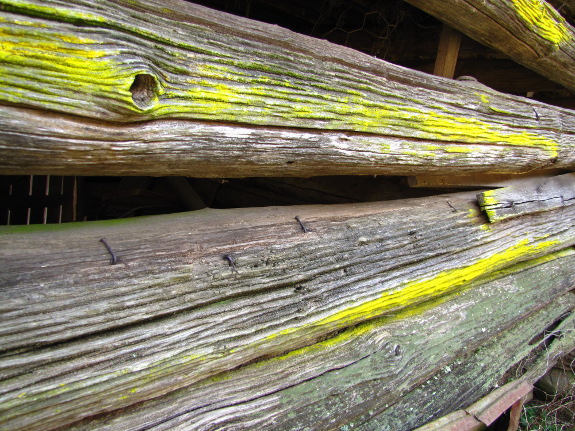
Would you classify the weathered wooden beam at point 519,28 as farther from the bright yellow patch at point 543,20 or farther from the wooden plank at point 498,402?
the wooden plank at point 498,402

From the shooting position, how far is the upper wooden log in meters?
0.89

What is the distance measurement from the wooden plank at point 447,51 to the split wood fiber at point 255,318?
0.57m

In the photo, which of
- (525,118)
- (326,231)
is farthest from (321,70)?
(525,118)

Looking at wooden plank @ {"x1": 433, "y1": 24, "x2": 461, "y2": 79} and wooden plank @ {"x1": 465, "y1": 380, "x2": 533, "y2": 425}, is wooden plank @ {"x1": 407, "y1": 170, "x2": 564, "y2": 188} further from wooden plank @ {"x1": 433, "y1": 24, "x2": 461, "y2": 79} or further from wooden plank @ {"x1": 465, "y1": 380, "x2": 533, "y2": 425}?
wooden plank @ {"x1": 465, "y1": 380, "x2": 533, "y2": 425}

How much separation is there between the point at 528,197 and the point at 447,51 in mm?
800

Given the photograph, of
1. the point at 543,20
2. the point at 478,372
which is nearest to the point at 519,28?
the point at 543,20

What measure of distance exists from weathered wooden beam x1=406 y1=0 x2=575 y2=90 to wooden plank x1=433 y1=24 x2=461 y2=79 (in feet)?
0.26

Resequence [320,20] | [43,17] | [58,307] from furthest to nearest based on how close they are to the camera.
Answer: [320,20] → [58,307] → [43,17]

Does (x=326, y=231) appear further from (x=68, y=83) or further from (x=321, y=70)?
(x=68, y=83)

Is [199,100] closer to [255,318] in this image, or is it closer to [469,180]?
[255,318]

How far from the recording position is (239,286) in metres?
1.29

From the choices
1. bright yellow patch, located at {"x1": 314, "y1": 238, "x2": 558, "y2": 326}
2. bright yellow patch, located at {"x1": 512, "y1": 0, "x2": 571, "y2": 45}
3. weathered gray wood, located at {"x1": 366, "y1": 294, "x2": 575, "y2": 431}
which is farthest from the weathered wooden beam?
weathered gray wood, located at {"x1": 366, "y1": 294, "x2": 575, "y2": 431}

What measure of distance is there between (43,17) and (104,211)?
2.42 metres

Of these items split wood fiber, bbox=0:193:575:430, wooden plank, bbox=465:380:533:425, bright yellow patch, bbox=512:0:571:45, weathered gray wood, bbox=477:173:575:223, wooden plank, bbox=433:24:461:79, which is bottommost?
wooden plank, bbox=465:380:533:425
